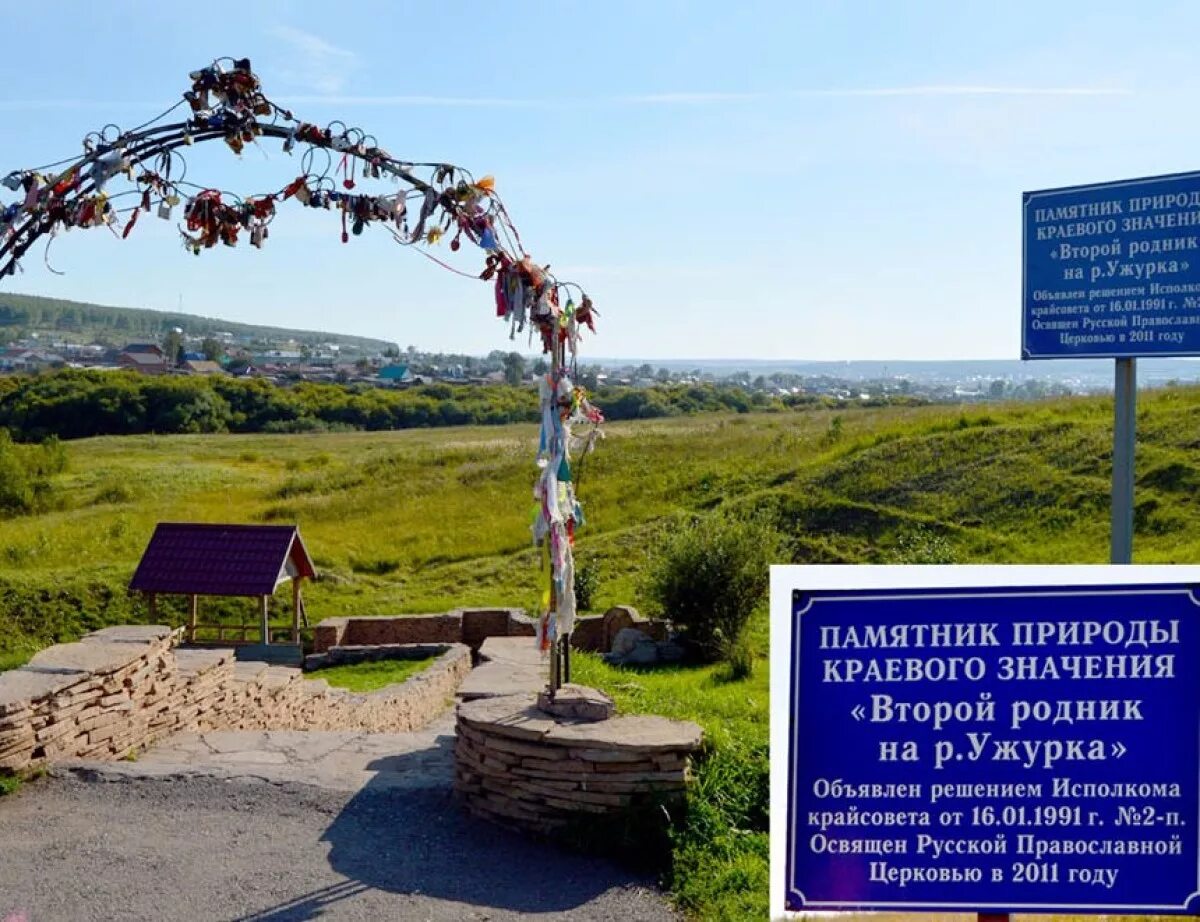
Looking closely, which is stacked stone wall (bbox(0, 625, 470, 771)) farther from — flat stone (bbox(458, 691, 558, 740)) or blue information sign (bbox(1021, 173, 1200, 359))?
blue information sign (bbox(1021, 173, 1200, 359))

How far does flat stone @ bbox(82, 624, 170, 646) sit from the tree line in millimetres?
45850

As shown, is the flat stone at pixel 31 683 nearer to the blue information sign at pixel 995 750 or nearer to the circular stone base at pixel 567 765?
the circular stone base at pixel 567 765

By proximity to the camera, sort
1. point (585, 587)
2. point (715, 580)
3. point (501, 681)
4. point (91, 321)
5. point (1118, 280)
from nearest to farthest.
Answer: point (1118, 280), point (501, 681), point (715, 580), point (585, 587), point (91, 321)

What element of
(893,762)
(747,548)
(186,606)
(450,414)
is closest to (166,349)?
(450,414)

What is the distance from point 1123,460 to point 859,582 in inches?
111

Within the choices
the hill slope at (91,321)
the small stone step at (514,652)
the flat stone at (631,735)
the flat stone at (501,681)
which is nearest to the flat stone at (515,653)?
the small stone step at (514,652)

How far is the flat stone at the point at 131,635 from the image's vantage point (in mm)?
8695

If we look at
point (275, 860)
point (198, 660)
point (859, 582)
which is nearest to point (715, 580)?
point (198, 660)

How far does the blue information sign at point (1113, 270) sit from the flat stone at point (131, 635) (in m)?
6.37

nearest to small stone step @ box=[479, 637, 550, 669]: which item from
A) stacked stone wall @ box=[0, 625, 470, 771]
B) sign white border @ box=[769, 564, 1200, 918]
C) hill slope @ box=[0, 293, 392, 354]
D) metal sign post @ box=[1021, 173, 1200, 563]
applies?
stacked stone wall @ box=[0, 625, 470, 771]

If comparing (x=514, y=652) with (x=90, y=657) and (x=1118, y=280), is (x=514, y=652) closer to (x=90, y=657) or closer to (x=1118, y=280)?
(x=90, y=657)

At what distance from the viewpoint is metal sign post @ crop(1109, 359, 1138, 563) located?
18.7ft

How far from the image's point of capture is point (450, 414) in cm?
6912

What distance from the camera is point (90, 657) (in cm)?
813
